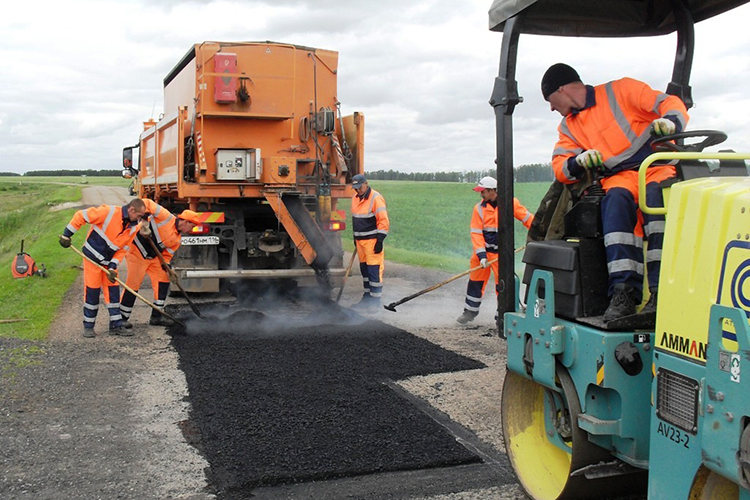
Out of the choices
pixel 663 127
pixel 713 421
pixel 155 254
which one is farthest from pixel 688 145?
pixel 155 254

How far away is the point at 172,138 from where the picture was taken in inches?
401

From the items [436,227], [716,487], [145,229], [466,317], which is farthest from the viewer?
[436,227]

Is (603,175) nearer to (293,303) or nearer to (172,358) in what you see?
(172,358)

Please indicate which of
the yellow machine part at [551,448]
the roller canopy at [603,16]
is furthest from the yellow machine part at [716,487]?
the roller canopy at [603,16]

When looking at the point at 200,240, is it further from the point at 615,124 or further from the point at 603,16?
the point at 615,124

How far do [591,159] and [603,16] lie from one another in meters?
1.09

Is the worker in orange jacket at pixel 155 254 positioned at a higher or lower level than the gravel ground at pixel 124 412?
higher

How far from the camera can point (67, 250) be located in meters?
16.4

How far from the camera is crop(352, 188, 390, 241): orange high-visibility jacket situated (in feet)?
Answer: 30.8

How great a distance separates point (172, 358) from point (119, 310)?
150cm

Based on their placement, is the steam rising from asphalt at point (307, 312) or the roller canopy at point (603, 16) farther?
the steam rising from asphalt at point (307, 312)

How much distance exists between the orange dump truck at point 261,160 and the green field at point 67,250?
5.44ft

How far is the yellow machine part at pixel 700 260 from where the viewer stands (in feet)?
7.39

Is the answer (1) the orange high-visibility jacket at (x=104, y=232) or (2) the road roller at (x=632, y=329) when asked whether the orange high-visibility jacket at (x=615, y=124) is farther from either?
(1) the orange high-visibility jacket at (x=104, y=232)
